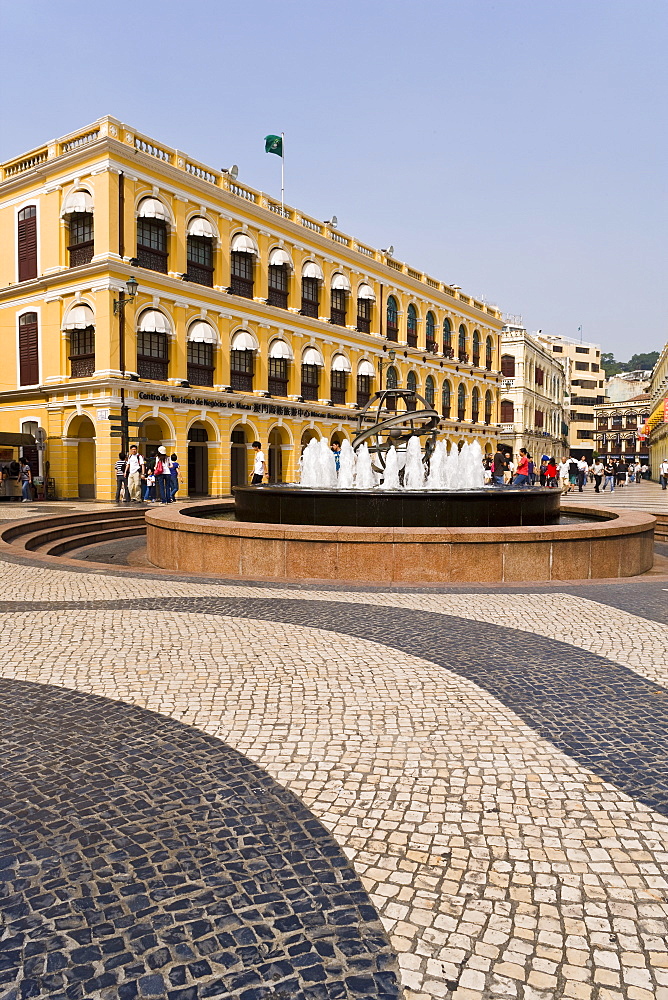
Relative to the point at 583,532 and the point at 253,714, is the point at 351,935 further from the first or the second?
the point at 583,532

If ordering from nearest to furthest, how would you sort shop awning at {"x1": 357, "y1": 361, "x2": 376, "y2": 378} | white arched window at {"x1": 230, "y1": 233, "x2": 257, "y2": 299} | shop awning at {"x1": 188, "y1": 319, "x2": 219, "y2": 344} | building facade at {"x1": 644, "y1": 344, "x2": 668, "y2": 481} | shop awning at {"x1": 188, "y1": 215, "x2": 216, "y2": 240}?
shop awning at {"x1": 188, "y1": 215, "x2": 216, "y2": 240} → shop awning at {"x1": 188, "y1": 319, "x2": 219, "y2": 344} → white arched window at {"x1": 230, "y1": 233, "x2": 257, "y2": 299} → shop awning at {"x1": 357, "y1": 361, "x2": 376, "y2": 378} → building facade at {"x1": 644, "y1": 344, "x2": 668, "y2": 481}

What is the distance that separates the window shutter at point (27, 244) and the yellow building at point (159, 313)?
83 millimetres

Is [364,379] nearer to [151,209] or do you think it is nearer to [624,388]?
[151,209]

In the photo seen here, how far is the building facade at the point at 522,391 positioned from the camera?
6525 cm

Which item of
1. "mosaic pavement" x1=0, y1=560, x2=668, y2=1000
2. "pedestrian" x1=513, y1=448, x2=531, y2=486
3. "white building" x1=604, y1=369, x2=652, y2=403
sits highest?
"white building" x1=604, y1=369, x2=652, y2=403

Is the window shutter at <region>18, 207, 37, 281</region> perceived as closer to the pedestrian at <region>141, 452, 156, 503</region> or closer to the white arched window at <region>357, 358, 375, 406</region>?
the pedestrian at <region>141, 452, 156, 503</region>

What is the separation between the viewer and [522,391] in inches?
A: 2554

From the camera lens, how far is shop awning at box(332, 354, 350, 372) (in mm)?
41094

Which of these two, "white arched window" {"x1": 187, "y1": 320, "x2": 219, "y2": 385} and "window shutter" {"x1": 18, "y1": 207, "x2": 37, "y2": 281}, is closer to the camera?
"window shutter" {"x1": 18, "y1": 207, "x2": 37, "y2": 281}

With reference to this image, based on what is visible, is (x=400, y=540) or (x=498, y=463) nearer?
(x=400, y=540)

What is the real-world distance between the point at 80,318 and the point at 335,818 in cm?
2870

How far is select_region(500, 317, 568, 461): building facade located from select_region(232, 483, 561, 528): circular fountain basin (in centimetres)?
5210

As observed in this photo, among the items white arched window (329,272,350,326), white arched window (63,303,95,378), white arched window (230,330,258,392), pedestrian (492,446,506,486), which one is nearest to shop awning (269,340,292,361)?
white arched window (230,330,258,392)

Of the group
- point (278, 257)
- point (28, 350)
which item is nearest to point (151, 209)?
point (28, 350)
